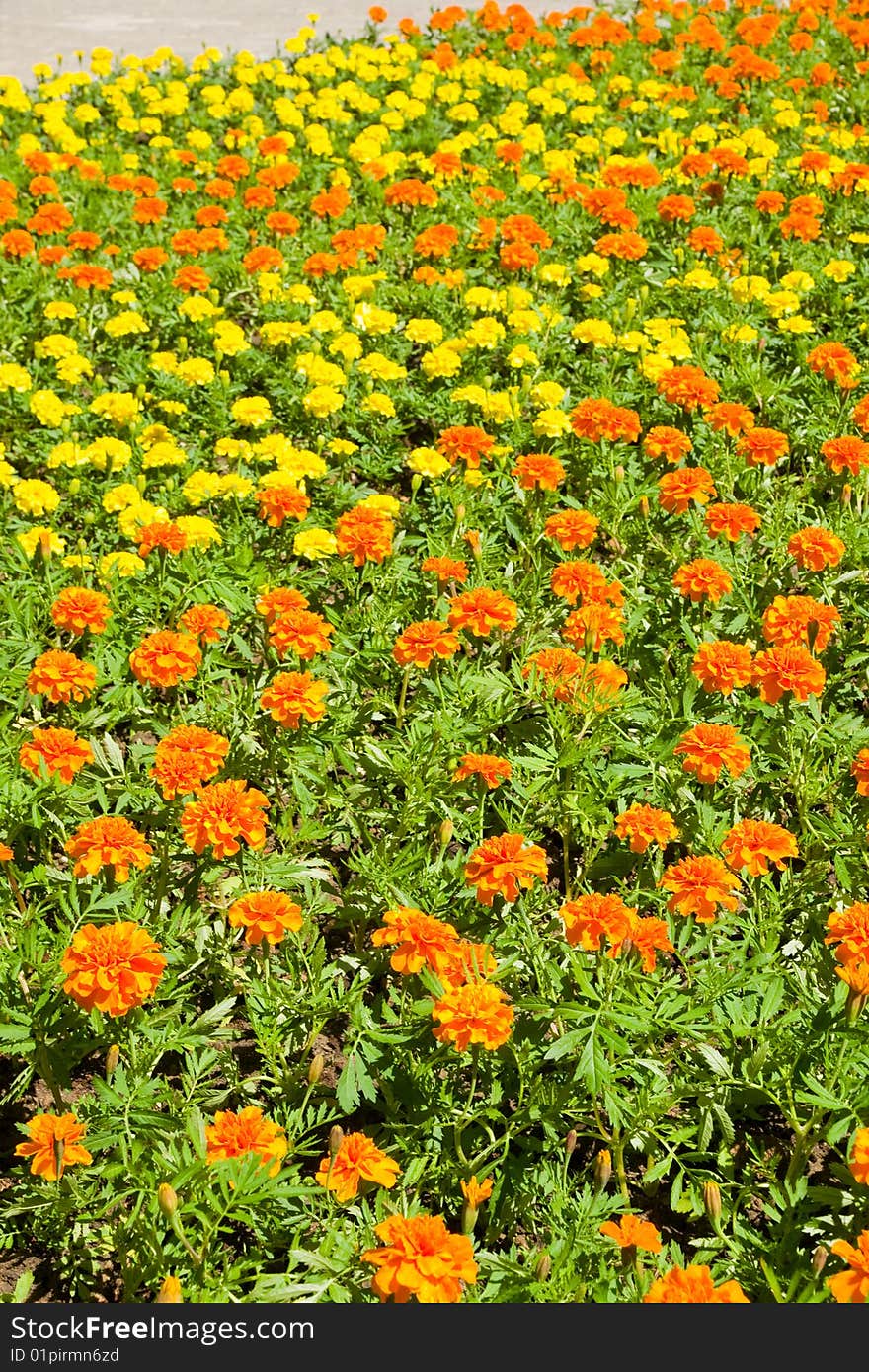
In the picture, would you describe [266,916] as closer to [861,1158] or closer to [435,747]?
[435,747]

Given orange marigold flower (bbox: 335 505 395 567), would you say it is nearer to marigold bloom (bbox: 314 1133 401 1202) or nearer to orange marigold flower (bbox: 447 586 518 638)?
orange marigold flower (bbox: 447 586 518 638)

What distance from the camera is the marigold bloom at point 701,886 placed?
238 centimetres

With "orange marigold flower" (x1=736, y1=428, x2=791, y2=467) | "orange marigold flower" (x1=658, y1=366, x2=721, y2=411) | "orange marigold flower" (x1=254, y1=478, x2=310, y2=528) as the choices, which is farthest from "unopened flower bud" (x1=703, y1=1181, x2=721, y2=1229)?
"orange marigold flower" (x1=658, y1=366, x2=721, y2=411)

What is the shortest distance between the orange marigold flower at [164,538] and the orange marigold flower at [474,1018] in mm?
1577

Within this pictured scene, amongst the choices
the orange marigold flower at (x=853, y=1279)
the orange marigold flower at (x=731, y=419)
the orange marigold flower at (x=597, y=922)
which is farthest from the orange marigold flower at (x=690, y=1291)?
the orange marigold flower at (x=731, y=419)

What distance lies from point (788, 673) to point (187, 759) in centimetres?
130

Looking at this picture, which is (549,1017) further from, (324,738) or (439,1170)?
(324,738)

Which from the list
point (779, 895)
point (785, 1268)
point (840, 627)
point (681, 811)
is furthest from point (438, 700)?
point (785, 1268)

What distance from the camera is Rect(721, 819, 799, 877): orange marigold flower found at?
8.09 ft

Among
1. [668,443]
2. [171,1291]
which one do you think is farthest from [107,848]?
[668,443]

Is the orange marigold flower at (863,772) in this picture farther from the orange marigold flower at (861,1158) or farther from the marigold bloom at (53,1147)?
the marigold bloom at (53,1147)

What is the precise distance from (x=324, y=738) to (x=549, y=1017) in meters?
0.99

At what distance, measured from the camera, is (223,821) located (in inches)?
97.9

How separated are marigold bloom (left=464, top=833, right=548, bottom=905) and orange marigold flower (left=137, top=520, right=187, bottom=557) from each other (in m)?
1.30
